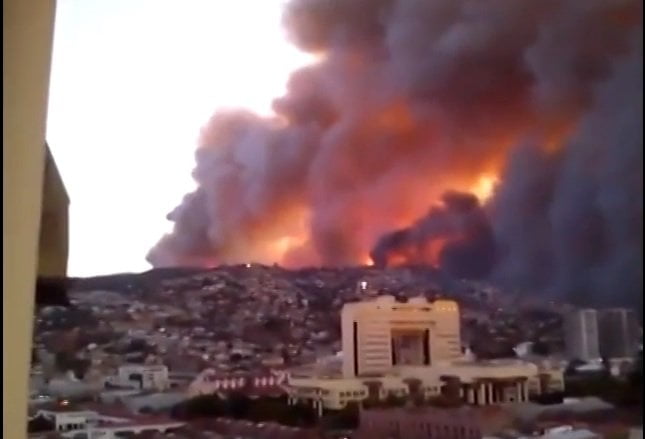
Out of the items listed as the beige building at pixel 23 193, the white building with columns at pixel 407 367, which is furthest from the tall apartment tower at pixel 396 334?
the beige building at pixel 23 193

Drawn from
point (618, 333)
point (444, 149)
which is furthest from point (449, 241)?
point (618, 333)

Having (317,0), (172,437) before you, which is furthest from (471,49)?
(172,437)

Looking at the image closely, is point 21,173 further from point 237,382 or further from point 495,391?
point 495,391

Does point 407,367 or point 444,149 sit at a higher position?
point 444,149

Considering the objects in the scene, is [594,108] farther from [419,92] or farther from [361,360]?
[361,360]

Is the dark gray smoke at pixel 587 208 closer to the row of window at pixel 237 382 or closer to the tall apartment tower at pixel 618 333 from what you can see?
the tall apartment tower at pixel 618 333

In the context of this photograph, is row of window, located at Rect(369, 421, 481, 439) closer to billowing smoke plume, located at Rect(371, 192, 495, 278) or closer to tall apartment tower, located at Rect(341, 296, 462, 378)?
tall apartment tower, located at Rect(341, 296, 462, 378)
